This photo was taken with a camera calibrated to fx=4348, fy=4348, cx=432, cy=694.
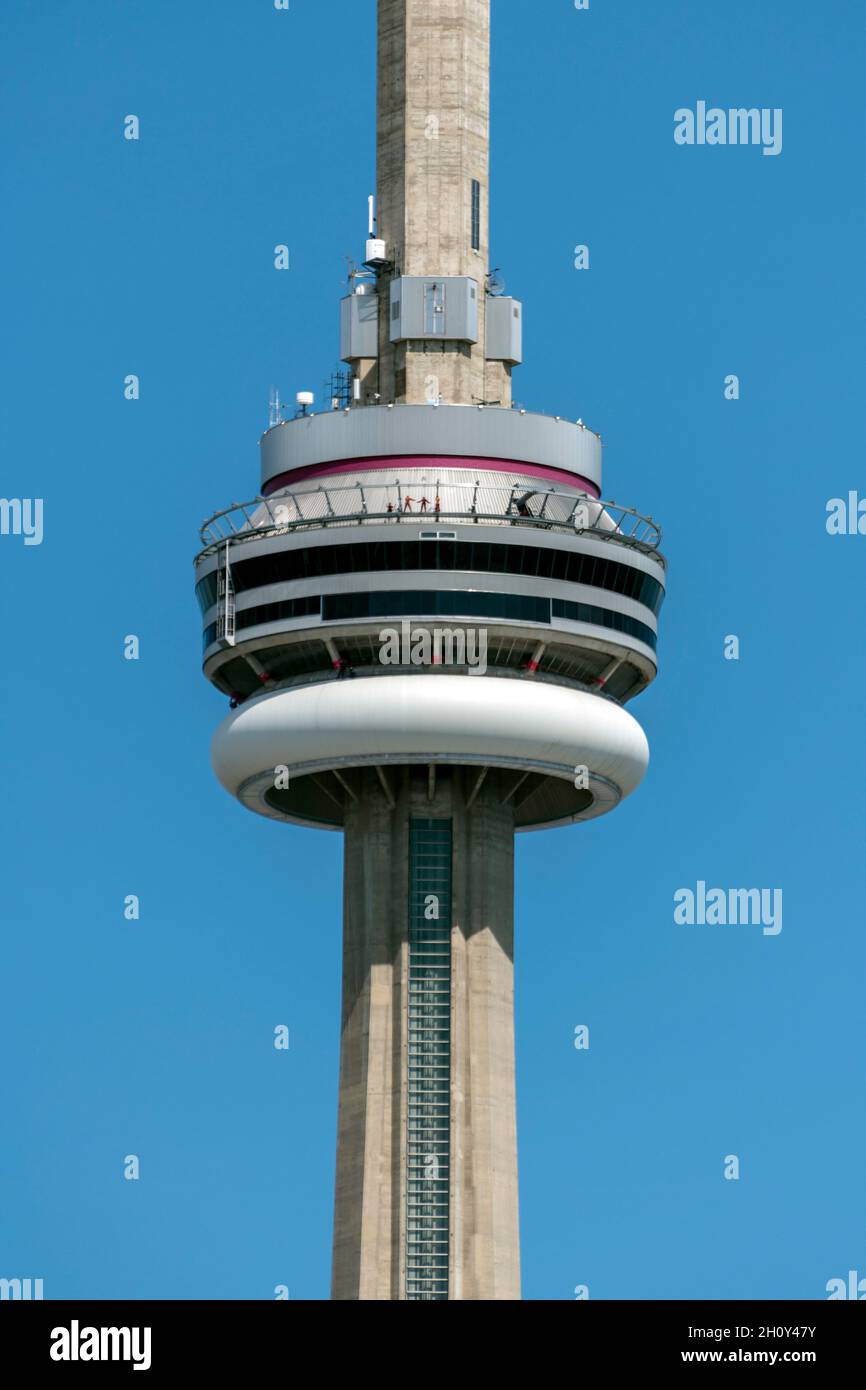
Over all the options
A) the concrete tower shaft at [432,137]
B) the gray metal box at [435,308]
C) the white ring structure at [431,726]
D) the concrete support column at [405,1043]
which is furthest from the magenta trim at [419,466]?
the concrete support column at [405,1043]

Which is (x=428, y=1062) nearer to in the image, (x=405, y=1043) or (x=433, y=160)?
(x=405, y=1043)

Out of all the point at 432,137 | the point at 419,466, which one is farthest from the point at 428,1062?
the point at 432,137

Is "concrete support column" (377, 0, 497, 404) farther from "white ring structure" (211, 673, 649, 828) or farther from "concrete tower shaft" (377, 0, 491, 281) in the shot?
"white ring structure" (211, 673, 649, 828)

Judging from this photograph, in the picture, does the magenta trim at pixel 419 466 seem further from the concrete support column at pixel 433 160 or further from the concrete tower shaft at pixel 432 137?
the concrete tower shaft at pixel 432 137

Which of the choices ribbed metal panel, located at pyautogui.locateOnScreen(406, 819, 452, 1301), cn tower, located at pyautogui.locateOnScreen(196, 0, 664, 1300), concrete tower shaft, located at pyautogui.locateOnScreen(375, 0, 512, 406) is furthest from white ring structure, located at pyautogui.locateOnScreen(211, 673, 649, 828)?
concrete tower shaft, located at pyautogui.locateOnScreen(375, 0, 512, 406)
